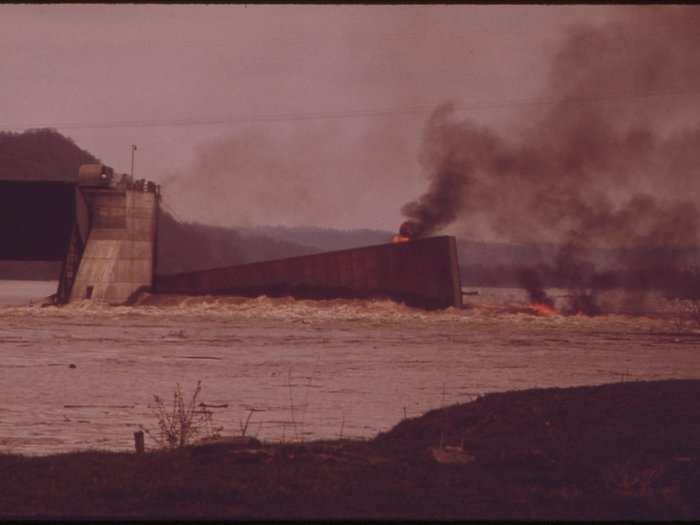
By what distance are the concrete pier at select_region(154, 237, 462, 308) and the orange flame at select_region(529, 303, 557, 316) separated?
11741 mm

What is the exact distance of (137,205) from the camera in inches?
2677

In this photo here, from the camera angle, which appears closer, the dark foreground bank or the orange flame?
the dark foreground bank

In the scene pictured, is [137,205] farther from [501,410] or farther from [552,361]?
[501,410]

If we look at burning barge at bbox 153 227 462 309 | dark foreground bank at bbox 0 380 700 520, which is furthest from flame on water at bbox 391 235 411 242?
dark foreground bank at bbox 0 380 700 520

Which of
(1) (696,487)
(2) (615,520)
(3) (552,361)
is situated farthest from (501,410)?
(3) (552,361)

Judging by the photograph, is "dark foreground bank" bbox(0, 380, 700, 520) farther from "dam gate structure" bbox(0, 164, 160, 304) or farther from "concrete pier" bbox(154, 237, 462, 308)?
"dam gate structure" bbox(0, 164, 160, 304)

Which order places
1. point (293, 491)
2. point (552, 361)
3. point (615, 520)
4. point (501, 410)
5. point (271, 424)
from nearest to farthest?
point (615, 520) → point (293, 491) → point (501, 410) → point (271, 424) → point (552, 361)

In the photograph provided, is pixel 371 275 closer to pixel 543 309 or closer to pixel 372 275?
pixel 372 275

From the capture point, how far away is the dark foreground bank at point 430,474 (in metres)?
9.44

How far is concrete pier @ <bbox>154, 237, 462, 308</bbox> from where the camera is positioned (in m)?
65.0

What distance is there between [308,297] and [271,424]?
50.9 metres

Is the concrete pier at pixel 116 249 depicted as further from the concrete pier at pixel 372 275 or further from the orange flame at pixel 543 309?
the orange flame at pixel 543 309

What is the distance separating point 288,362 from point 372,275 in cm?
3197

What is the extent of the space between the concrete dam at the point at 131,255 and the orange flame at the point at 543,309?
1162cm
